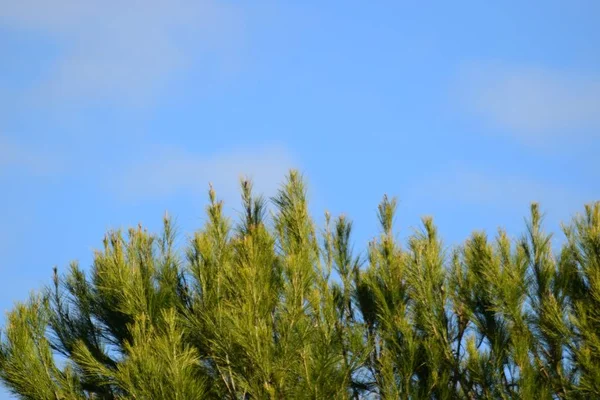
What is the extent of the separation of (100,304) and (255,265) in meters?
2.03

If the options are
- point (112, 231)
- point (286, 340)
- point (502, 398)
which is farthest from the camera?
point (112, 231)

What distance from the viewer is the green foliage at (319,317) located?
312 inches

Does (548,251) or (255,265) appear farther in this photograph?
(548,251)

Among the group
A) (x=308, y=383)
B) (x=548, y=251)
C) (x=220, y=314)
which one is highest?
(x=548, y=251)

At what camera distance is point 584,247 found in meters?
8.95

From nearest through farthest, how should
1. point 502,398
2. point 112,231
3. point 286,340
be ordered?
point 286,340 < point 502,398 < point 112,231

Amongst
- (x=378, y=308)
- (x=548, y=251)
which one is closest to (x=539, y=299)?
(x=548, y=251)

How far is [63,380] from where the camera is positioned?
8.92 meters

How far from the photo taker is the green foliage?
7922mm

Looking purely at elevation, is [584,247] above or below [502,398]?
above

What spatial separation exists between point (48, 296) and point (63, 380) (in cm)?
86

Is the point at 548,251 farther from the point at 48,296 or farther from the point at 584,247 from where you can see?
the point at 48,296

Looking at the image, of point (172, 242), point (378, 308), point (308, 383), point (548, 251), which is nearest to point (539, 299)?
point (548, 251)

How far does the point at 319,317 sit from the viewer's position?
811 cm
